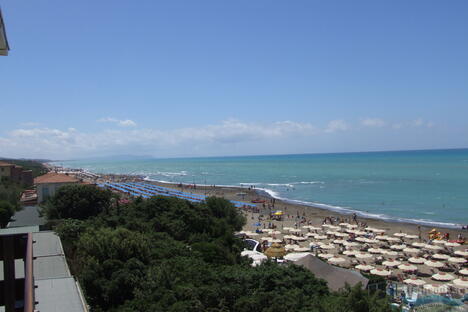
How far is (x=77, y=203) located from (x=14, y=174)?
86.7 ft

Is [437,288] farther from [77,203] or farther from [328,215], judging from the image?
[328,215]

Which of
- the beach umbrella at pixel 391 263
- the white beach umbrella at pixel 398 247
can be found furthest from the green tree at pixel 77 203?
the white beach umbrella at pixel 398 247

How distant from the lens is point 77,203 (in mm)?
21609

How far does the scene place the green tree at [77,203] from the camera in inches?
834

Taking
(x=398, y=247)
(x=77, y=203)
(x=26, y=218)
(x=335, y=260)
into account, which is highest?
(x=77, y=203)

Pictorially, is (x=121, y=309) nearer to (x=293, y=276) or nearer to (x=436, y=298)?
(x=293, y=276)

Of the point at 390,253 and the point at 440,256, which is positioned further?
the point at 390,253

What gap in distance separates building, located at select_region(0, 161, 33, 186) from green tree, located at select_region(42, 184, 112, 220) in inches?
855

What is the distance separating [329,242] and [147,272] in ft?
57.5

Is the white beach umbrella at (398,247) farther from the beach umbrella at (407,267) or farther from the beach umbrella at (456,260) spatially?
the beach umbrella at (407,267)

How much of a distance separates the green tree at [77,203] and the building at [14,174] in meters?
21.7

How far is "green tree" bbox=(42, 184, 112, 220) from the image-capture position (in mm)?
21188

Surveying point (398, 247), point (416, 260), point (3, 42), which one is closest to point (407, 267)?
point (416, 260)

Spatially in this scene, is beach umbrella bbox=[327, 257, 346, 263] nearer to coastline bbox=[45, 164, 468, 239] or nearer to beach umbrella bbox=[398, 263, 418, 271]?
beach umbrella bbox=[398, 263, 418, 271]
